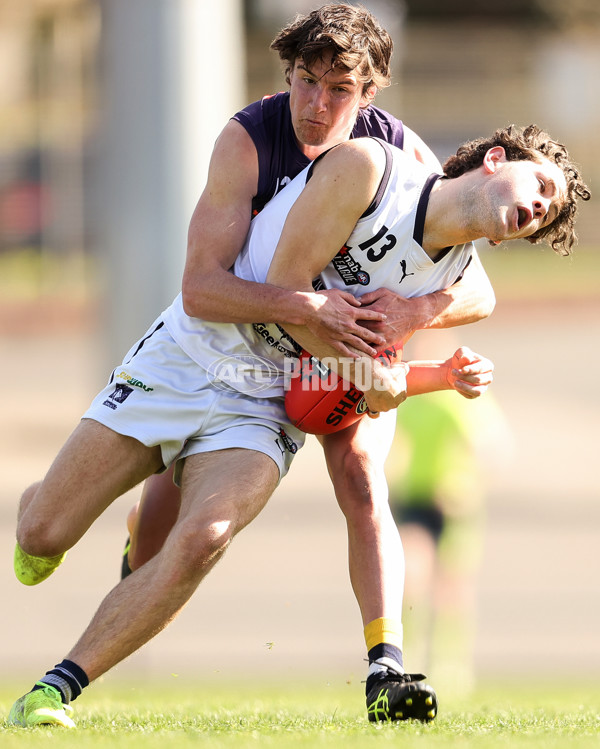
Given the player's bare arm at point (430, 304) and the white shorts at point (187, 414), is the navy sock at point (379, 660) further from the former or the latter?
the player's bare arm at point (430, 304)

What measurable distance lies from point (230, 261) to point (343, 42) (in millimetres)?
903

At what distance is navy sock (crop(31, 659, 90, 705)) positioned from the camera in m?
4.59

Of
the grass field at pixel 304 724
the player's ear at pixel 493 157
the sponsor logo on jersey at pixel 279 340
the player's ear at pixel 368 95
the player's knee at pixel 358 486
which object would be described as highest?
the player's ear at pixel 368 95

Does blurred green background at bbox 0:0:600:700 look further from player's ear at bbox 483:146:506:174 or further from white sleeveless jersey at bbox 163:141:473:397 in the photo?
player's ear at bbox 483:146:506:174

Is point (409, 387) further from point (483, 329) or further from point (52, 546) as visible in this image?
point (483, 329)

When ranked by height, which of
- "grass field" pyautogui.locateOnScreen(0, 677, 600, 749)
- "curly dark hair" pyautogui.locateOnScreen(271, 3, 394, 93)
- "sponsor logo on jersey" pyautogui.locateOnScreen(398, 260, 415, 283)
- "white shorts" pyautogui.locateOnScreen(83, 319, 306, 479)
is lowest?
"grass field" pyautogui.locateOnScreen(0, 677, 600, 749)

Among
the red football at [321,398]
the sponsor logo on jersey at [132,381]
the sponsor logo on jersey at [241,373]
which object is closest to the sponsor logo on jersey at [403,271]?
the red football at [321,398]

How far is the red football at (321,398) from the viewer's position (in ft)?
15.9

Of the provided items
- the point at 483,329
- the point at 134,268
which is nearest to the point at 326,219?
the point at 134,268

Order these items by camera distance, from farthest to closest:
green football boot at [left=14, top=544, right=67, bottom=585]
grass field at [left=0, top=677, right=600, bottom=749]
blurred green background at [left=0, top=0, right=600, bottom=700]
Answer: blurred green background at [left=0, top=0, right=600, bottom=700] → green football boot at [left=14, top=544, right=67, bottom=585] → grass field at [left=0, top=677, right=600, bottom=749]

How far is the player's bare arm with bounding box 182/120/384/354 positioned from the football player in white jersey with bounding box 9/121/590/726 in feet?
0.31

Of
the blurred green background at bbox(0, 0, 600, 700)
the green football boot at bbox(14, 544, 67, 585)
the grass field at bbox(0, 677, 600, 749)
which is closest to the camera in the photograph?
the grass field at bbox(0, 677, 600, 749)

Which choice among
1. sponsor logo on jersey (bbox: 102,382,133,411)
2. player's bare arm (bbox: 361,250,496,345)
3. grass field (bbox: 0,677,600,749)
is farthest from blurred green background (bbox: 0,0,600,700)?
sponsor logo on jersey (bbox: 102,382,133,411)

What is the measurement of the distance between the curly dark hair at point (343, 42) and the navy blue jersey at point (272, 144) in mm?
140
